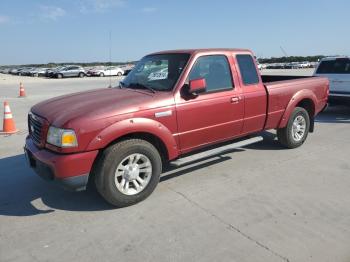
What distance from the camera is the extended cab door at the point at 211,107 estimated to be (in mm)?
4922

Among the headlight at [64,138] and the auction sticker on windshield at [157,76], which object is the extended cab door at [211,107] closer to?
the auction sticker on windshield at [157,76]

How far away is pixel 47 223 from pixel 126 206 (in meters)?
0.92

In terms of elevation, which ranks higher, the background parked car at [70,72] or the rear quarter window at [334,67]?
the rear quarter window at [334,67]

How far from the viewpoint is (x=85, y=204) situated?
4543 mm

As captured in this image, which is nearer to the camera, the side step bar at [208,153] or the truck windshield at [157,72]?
the side step bar at [208,153]

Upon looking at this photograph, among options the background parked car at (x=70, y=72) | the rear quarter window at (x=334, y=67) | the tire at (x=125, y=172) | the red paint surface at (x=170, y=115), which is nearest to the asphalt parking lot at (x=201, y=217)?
the tire at (x=125, y=172)

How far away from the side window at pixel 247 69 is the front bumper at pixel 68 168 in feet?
9.11

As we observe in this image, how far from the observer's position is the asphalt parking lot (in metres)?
3.43

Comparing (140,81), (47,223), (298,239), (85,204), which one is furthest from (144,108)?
(298,239)

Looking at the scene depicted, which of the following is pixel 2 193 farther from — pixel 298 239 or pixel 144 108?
pixel 298 239

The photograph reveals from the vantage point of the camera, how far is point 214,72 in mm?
5383

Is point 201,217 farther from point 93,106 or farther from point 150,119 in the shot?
point 93,106

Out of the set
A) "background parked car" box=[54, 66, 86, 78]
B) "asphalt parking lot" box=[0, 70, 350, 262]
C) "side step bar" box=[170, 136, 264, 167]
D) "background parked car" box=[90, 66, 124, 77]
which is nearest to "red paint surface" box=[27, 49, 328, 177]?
"side step bar" box=[170, 136, 264, 167]

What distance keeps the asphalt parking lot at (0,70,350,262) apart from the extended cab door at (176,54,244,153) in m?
0.62
